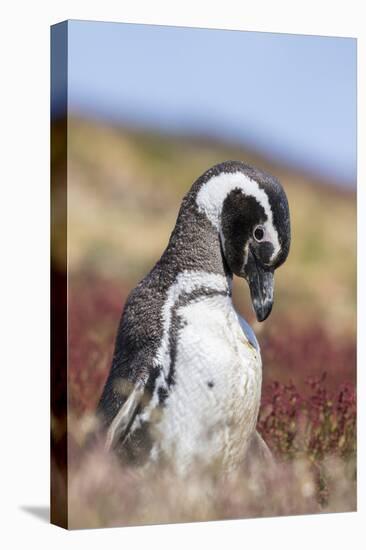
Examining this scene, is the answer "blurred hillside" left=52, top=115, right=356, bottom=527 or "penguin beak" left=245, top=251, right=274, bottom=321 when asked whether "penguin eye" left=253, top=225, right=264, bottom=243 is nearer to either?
"penguin beak" left=245, top=251, right=274, bottom=321

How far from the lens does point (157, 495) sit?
1242 cm

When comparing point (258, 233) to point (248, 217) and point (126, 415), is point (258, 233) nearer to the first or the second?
point (248, 217)

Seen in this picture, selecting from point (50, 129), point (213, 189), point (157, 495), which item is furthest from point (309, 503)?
point (50, 129)

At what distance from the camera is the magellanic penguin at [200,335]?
40.3 feet

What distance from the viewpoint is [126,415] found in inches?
482

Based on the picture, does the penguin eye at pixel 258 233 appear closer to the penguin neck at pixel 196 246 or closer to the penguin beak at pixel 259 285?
the penguin beak at pixel 259 285

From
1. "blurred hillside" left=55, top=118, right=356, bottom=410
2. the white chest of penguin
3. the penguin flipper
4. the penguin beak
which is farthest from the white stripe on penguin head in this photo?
the penguin flipper

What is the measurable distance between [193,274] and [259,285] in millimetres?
507

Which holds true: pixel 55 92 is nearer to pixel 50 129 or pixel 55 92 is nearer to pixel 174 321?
pixel 50 129

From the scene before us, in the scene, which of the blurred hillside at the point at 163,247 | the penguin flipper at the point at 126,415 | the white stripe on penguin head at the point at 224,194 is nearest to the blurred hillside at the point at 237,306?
the blurred hillside at the point at 163,247

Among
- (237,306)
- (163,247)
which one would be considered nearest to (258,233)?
(163,247)

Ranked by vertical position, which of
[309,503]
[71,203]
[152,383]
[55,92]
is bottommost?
[309,503]

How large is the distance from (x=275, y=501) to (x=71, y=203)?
272cm

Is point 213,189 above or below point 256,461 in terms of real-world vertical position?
above
